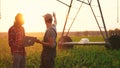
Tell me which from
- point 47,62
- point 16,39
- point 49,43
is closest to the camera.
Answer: point 49,43

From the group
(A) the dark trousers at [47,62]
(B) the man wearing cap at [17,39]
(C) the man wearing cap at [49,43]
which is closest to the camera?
(C) the man wearing cap at [49,43]

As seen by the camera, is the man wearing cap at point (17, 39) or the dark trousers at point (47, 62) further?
the man wearing cap at point (17, 39)

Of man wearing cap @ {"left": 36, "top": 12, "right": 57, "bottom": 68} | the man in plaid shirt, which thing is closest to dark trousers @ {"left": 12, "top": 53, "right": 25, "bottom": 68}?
the man in plaid shirt

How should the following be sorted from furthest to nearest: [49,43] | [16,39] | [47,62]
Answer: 1. [16,39]
2. [47,62]
3. [49,43]

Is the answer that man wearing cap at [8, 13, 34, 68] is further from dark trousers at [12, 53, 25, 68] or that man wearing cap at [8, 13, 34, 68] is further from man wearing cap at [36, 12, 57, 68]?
man wearing cap at [36, 12, 57, 68]

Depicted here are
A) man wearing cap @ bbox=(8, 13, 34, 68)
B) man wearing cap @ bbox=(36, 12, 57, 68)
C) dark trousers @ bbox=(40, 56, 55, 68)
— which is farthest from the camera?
man wearing cap @ bbox=(8, 13, 34, 68)

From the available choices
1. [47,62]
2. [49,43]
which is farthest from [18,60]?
[49,43]

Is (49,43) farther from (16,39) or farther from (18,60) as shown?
(18,60)

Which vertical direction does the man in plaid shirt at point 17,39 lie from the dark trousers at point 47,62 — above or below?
above

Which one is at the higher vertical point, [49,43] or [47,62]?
[49,43]

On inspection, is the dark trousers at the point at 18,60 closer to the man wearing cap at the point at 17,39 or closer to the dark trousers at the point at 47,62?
the man wearing cap at the point at 17,39

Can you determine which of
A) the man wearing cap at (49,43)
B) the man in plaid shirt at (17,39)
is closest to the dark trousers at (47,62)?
the man wearing cap at (49,43)

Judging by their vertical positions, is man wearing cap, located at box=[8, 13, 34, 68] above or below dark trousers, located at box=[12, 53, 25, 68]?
above

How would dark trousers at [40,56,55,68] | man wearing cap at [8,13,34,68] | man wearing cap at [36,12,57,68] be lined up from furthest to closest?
man wearing cap at [8,13,34,68] → dark trousers at [40,56,55,68] → man wearing cap at [36,12,57,68]
